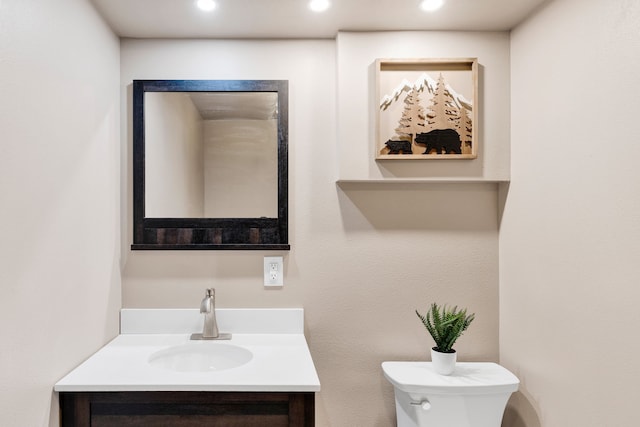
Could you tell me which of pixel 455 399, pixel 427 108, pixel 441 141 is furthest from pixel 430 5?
pixel 455 399

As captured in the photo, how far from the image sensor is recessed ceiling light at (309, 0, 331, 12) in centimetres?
171

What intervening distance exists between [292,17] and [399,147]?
699 mm

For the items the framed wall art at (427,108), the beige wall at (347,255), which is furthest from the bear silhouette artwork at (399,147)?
the beige wall at (347,255)

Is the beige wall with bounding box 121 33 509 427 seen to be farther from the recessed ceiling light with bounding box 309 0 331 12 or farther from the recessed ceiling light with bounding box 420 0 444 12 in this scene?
the recessed ceiling light with bounding box 420 0 444 12

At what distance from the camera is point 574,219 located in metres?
1.53

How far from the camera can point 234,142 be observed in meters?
1.99

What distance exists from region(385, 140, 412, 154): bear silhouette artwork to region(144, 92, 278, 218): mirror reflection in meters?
0.51

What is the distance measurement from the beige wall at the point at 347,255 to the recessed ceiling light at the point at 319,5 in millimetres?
280

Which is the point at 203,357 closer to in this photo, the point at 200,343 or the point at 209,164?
the point at 200,343

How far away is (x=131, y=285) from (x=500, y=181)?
170 centimetres

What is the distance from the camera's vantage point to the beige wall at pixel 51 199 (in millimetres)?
1172

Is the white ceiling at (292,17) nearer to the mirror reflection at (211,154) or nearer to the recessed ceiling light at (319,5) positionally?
the recessed ceiling light at (319,5)

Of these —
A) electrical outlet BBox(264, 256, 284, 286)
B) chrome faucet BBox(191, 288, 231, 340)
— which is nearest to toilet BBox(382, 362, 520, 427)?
electrical outlet BBox(264, 256, 284, 286)

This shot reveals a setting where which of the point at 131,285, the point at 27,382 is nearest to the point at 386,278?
the point at 131,285
